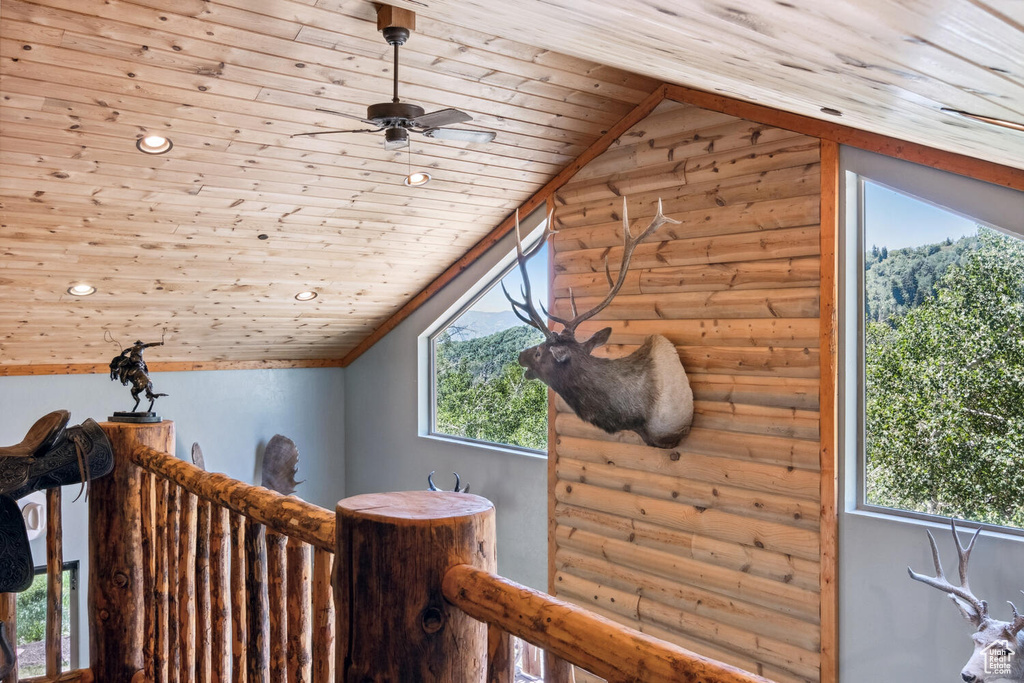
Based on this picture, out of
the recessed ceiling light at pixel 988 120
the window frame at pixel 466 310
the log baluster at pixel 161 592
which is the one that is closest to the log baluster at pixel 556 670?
the recessed ceiling light at pixel 988 120

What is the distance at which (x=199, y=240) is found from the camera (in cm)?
505

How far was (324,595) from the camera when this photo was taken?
149 centimetres

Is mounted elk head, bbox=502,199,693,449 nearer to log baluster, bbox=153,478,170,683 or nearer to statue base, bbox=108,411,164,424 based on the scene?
statue base, bbox=108,411,164,424

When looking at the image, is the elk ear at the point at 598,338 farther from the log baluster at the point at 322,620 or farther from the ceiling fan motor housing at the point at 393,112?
the log baluster at the point at 322,620

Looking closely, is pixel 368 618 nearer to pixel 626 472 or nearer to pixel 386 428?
pixel 626 472

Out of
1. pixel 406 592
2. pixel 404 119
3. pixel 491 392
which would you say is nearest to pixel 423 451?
pixel 491 392

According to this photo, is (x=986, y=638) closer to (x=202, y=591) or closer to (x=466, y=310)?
(x=202, y=591)

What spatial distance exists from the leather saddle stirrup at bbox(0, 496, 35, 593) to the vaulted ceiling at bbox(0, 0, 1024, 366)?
6.16 feet

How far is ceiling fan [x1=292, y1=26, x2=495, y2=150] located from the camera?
10.9ft

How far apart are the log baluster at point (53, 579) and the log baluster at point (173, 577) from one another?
521 mm

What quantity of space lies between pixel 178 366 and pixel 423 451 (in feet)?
7.22

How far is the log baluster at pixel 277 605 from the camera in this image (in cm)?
164

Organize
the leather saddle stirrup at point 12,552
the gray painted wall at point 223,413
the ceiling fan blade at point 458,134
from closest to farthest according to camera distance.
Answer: the leather saddle stirrup at point 12,552
the ceiling fan blade at point 458,134
the gray painted wall at point 223,413

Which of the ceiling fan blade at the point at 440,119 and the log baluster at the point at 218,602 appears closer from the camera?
the log baluster at the point at 218,602
